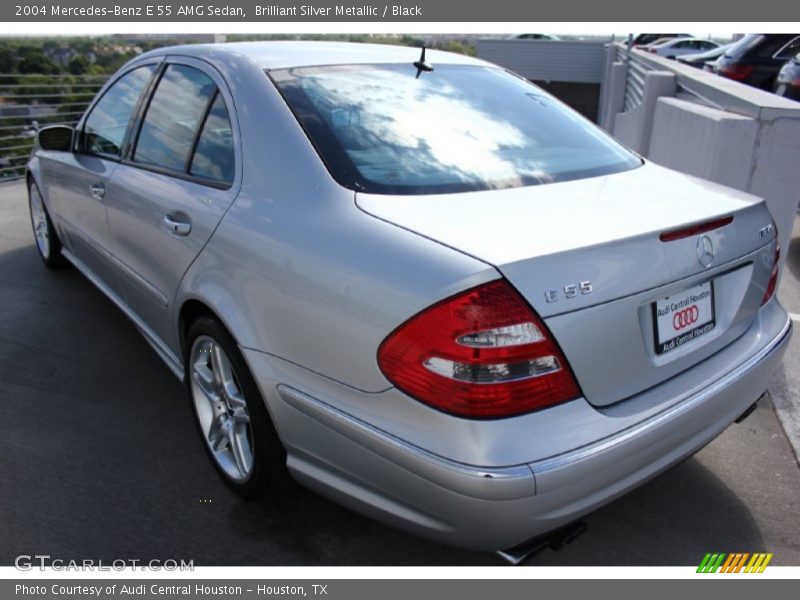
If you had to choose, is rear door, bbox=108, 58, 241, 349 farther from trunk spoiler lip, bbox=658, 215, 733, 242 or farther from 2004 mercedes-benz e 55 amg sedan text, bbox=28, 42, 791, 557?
trunk spoiler lip, bbox=658, 215, 733, 242

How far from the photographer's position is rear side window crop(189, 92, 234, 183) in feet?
8.59

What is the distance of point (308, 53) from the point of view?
293 centimetres

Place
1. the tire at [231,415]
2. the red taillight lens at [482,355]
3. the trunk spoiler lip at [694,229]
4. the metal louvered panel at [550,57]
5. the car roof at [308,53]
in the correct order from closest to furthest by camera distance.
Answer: the red taillight lens at [482,355]
the trunk spoiler lip at [694,229]
the tire at [231,415]
the car roof at [308,53]
the metal louvered panel at [550,57]

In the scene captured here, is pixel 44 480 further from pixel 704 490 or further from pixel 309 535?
pixel 704 490

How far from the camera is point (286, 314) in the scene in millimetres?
2156

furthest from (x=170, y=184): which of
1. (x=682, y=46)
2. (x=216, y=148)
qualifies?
(x=682, y=46)

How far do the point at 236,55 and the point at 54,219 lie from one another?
2646mm

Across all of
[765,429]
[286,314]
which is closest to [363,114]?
[286,314]

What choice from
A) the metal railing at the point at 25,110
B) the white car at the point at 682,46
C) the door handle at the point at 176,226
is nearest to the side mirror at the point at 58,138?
the door handle at the point at 176,226

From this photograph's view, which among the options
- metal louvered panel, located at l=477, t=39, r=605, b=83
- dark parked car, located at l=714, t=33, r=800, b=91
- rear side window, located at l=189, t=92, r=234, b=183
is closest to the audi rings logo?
rear side window, located at l=189, t=92, r=234, b=183

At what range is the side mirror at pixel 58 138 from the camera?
420cm

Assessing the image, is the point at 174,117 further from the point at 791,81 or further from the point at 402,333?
the point at 791,81

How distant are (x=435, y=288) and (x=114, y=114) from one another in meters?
2.81

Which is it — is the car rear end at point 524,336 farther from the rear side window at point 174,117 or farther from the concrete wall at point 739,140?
the concrete wall at point 739,140
